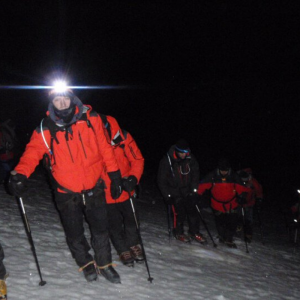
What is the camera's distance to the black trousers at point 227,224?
8469mm


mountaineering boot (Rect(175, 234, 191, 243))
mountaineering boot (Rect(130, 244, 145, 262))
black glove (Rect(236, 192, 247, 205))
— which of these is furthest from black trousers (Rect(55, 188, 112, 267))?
black glove (Rect(236, 192, 247, 205))

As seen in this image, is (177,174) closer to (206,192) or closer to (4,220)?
(206,192)

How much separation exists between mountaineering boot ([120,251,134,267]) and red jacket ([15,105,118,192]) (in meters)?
1.43

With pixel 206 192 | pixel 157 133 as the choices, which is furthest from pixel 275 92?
pixel 206 192

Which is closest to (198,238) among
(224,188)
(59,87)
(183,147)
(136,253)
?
(224,188)

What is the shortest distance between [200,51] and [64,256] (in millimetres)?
123164

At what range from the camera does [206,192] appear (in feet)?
29.4

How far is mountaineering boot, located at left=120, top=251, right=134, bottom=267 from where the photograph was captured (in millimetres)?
5244

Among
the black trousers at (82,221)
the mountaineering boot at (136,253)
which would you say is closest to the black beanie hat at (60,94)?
the black trousers at (82,221)

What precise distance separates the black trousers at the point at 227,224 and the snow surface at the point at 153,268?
0.42 meters

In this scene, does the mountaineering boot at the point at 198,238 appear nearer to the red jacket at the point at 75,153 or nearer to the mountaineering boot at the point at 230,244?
the mountaineering boot at the point at 230,244

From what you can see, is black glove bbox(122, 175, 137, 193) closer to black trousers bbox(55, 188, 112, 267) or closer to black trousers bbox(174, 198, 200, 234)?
black trousers bbox(55, 188, 112, 267)

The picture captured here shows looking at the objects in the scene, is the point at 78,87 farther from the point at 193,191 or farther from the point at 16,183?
the point at 16,183

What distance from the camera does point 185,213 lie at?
7973 mm
